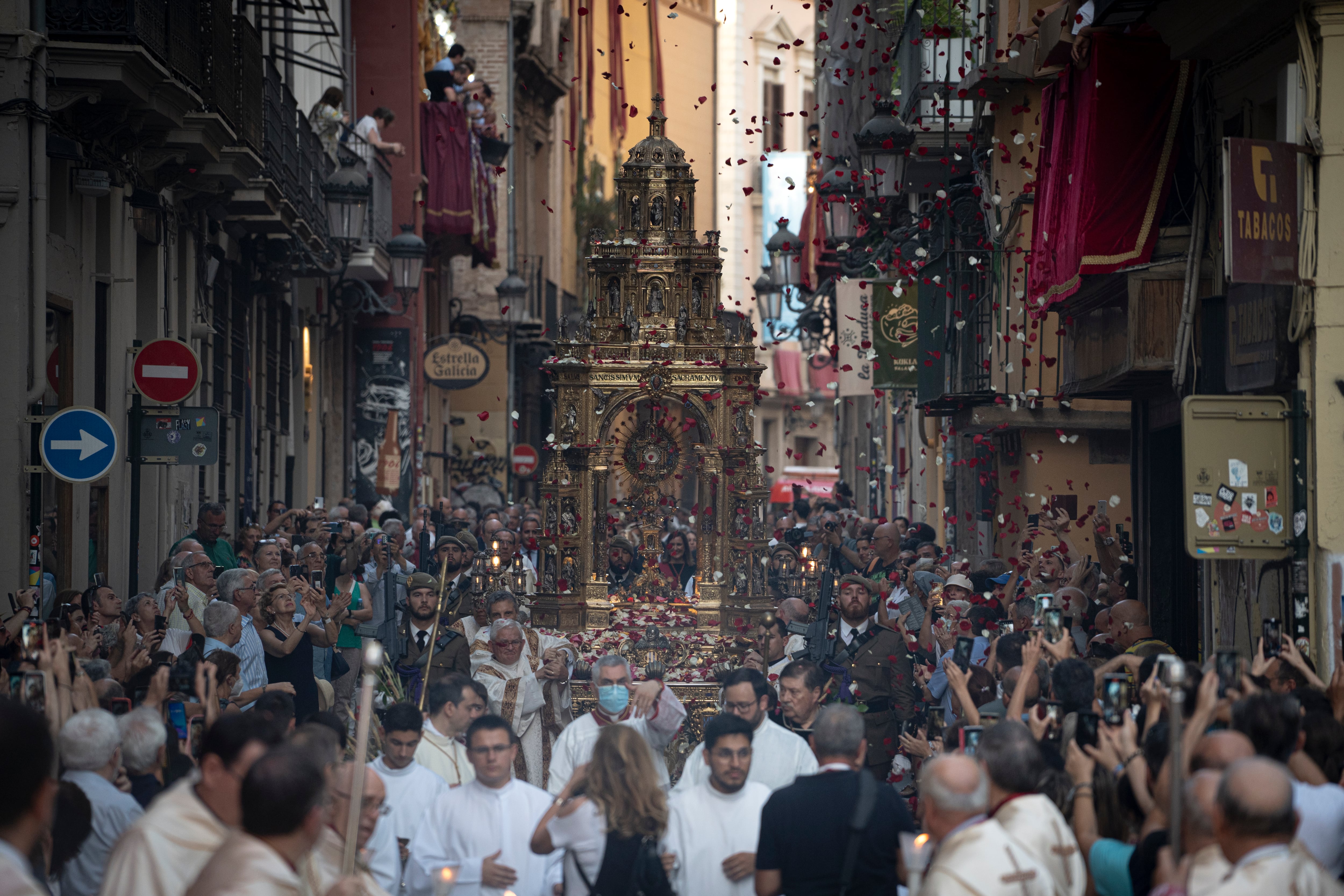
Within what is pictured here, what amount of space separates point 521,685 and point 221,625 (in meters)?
2.02

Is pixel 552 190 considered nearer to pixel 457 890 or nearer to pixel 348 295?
pixel 348 295

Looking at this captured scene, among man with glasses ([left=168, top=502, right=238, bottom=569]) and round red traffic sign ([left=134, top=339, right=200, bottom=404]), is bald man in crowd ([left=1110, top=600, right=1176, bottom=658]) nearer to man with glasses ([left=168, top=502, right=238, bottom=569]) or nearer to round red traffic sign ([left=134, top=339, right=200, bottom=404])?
round red traffic sign ([left=134, top=339, right=200, bottom=404])

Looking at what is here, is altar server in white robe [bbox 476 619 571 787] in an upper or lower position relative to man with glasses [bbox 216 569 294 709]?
lower

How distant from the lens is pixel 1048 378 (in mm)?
16656

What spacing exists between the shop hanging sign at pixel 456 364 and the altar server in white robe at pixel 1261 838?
2403 cm

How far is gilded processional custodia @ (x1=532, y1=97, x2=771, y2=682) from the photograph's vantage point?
15172 mm

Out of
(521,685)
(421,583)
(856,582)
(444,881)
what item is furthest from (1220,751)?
(421,583)

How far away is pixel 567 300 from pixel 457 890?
4256cm

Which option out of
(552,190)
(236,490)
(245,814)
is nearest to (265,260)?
(236,490)

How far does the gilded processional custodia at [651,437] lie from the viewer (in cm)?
1517

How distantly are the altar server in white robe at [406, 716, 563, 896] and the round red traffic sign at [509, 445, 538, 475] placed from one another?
89.6ft

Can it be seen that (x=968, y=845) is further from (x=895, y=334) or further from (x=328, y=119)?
(x=328, y=119)

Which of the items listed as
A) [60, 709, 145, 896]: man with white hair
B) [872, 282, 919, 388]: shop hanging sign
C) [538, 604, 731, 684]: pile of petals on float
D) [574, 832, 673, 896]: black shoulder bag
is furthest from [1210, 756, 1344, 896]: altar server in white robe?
[872, 282, 919, 388]: shop hanging sign

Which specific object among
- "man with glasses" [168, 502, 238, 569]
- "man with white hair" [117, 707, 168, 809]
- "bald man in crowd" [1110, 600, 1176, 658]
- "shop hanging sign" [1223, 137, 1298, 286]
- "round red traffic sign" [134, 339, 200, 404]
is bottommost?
"man with white hair" [117, 707, 168, 809]
